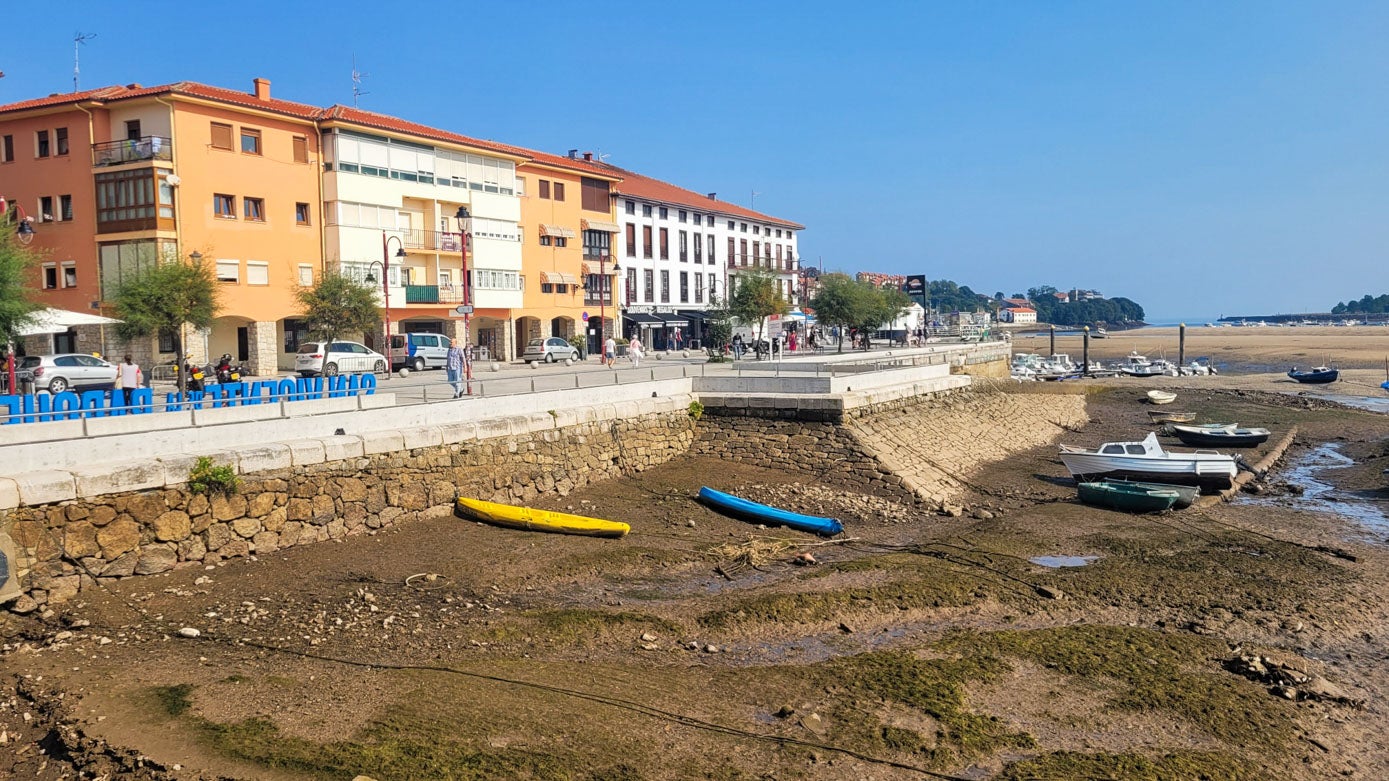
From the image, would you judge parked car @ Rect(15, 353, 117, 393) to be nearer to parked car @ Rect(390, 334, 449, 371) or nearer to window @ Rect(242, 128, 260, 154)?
parked car @ Rect(390, 334, 449, 371)

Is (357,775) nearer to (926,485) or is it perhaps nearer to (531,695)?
(531,695)

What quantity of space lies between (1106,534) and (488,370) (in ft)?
93.8

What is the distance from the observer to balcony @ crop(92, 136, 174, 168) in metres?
37.9

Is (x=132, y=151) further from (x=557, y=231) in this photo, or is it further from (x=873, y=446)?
(x=873, y=446)

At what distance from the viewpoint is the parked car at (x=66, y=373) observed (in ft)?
95.7

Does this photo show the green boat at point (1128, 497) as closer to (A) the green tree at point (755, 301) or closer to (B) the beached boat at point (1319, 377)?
(A) the green tree at point (755, 301)

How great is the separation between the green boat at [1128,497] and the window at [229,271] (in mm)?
32705

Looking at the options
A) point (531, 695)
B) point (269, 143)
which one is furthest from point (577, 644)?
point (269, 143)

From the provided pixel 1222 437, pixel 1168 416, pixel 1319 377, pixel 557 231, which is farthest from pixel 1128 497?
pixel 1319 377

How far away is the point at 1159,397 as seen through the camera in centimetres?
5078

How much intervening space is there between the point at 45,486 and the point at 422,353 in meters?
31.9

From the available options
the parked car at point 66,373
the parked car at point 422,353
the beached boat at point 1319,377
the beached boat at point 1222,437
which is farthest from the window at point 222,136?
the beached boat at point 1319,377

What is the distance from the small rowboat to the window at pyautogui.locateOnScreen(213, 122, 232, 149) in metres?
43.8

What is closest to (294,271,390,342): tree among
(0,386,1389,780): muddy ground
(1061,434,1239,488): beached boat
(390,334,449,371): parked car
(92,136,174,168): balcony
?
(390,334,449,371): parked car
